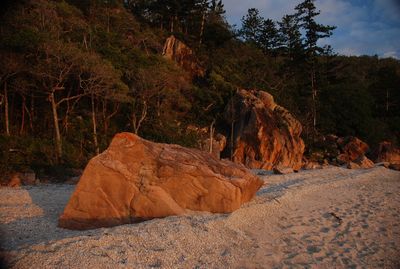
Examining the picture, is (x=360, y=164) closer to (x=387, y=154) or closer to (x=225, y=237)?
(x=387, y=154)

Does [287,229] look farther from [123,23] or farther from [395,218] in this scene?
[123,23]

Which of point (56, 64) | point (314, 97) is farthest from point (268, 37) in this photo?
point (56, 64)

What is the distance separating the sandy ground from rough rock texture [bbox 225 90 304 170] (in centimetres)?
1343

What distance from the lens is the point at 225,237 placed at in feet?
19.9

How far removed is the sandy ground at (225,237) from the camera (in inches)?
191

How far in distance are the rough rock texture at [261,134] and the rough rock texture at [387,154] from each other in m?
6.18

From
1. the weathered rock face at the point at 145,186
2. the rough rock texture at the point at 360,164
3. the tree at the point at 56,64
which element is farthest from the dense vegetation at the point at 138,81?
the rough rock texture at the point at 360,164

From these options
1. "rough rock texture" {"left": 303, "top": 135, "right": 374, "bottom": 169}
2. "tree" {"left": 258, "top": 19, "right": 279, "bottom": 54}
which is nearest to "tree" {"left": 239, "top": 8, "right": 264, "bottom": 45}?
"tree" {"left": 258, "top": 19, "right": 279, "bottom": 54}

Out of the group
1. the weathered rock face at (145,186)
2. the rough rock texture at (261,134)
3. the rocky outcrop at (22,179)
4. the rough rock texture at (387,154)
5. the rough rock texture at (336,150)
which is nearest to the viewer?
the weathered rock face at (145,186)

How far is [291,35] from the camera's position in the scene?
43.7 metres

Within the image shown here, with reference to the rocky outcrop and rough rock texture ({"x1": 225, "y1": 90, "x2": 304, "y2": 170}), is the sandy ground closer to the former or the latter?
the rocky outcrop

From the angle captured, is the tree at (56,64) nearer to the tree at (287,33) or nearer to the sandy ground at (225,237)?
the sandy ground at (225,237)

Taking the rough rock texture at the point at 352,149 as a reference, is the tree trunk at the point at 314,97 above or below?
above

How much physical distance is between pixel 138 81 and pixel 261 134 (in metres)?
9.37
